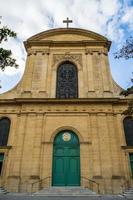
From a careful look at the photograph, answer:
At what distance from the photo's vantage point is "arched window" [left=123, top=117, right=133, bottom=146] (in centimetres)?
1535

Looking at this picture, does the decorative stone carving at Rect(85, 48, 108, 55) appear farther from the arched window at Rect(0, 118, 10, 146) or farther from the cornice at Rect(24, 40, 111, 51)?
the arched window at Rect(0, 118, 10, 146)

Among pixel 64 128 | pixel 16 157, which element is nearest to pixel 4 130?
pixel 16 157

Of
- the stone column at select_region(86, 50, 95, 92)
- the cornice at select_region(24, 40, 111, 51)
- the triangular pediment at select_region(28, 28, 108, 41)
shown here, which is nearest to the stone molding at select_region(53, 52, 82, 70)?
the stone column at select_region(86, 50, 95, 92)

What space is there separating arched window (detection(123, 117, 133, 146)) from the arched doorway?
11.2ft

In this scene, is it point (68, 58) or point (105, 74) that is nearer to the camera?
point (105, 74)

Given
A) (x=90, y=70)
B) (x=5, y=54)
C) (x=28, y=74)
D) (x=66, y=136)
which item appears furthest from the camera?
(x=90, y=70)

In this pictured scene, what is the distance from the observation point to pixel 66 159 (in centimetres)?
1477

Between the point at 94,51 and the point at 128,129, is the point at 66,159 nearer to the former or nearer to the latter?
the point at 128,129

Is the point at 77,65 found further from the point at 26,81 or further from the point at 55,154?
the point at 55,154

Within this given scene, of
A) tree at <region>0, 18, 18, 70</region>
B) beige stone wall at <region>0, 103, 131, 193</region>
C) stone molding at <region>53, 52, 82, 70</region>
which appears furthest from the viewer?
stone molding at <region>53, 52, 82, 70</region>

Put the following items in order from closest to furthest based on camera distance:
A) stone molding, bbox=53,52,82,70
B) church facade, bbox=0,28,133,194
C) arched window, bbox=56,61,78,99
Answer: church facade, bbox=0,28,133,194, arched window, bbox=56,61,78,99, stone molding, bbox=53,52,82,70

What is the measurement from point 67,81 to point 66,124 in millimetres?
4016

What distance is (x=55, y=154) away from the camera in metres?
14.9

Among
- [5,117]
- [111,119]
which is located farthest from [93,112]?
[5,117]
